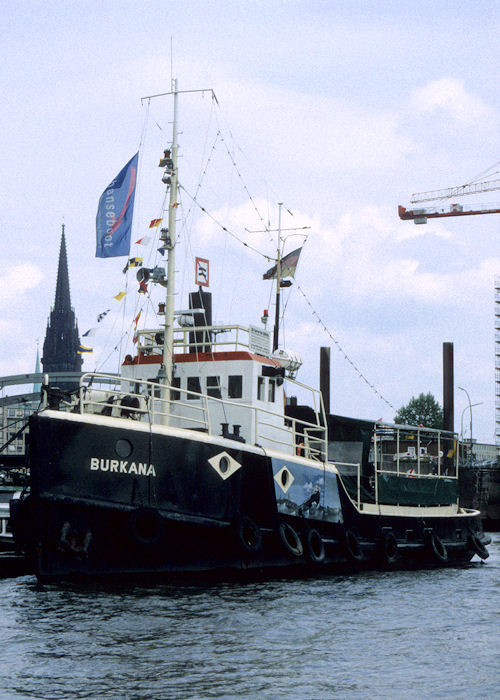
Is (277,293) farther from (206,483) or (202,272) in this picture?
(206,483)

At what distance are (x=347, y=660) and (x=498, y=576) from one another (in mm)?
13643

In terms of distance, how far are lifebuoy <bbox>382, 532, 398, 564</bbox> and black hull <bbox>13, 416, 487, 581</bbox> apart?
1320 millimetres

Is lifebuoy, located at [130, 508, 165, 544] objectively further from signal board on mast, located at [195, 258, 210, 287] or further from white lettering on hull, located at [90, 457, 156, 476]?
signal board on mast, located at [195, 258, 210, 287]

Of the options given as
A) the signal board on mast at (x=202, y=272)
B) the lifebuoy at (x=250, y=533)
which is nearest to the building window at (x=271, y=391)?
the signal board on mast at (x=202, y=272)

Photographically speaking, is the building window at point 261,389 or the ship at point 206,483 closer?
the ship at point 206,483

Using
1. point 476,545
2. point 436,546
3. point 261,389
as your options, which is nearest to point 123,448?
point 261,389

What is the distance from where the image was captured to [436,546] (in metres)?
27.1

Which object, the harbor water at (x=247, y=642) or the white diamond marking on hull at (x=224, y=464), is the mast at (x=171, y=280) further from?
the harbor water at (x=247, y=642)

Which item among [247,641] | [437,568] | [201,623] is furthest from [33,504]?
[437,568]

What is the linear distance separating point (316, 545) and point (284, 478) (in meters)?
1.94

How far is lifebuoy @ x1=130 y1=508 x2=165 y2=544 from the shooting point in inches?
751

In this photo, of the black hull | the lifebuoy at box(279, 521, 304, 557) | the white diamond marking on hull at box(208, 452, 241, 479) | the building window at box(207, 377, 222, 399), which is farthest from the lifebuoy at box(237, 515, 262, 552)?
the building window at box(207, 377, 222, 399)

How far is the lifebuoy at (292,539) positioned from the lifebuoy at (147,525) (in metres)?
3.54

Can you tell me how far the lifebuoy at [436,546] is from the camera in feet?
87.9
